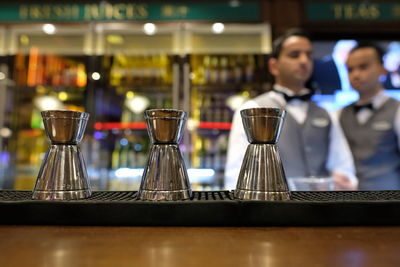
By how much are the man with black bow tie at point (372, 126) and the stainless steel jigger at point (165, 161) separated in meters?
1.75

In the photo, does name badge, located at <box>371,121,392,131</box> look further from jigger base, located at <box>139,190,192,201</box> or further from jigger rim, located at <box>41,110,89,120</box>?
jigger rim, located at <box>41,110,89,120</box>

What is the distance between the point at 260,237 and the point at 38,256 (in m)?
0.36

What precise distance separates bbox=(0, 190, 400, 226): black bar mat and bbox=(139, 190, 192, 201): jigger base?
0.04 meters

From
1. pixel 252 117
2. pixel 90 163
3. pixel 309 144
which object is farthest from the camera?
pixel 90 163

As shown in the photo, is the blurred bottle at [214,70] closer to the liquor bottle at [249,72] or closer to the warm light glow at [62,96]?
the liquor bottle at [249,72]

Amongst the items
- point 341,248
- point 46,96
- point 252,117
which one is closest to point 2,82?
point 46,96

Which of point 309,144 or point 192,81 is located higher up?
point 192,81

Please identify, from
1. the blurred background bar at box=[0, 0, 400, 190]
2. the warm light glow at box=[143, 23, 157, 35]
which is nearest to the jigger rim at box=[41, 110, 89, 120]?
the blurred background bar at box=[0, 0, 400, 190]

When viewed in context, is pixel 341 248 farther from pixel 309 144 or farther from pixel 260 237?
pixel 309 144

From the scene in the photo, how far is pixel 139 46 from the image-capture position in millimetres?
2979

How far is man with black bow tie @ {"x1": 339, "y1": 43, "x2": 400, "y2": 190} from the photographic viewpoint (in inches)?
83.4

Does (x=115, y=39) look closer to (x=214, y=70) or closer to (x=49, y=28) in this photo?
(x=49, y=28)

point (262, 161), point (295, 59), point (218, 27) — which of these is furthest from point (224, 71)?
point (262, 161)

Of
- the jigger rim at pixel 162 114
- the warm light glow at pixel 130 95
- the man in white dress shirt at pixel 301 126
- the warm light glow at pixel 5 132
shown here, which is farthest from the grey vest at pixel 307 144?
the warm light glow at pixel 5 132
